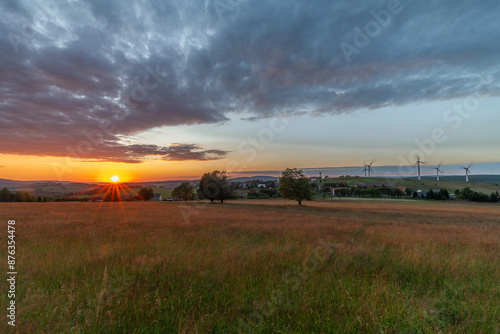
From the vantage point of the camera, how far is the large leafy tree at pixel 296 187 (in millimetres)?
51000

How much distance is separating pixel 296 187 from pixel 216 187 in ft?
68.9

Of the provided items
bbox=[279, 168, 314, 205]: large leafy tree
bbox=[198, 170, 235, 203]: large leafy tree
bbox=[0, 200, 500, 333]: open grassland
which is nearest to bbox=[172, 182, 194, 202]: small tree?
bbox=[198, 170, 235, 203]: large leafy tree

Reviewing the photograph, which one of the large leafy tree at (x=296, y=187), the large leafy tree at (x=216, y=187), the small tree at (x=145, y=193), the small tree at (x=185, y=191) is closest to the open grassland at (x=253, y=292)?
the large leafy tree at (x=296, y=187)

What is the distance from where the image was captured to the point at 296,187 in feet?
168

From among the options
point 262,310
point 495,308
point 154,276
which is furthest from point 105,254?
point 495,308

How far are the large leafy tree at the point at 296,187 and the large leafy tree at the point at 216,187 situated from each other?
1464 centimetres

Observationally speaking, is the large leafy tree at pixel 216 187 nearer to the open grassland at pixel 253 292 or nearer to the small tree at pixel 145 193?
the small tree at pixel 145 193

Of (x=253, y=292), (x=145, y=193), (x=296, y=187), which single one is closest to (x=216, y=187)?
(x=296, y=187)

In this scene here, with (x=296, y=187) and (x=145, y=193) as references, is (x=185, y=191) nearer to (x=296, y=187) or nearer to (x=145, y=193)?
(x=145, y=193)

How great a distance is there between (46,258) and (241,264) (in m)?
4.79

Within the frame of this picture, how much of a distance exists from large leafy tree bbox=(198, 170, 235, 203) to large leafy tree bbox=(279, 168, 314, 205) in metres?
14.6

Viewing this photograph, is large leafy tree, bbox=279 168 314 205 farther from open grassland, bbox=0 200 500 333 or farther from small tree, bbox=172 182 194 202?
open grassland, bbox=0 200 500 333

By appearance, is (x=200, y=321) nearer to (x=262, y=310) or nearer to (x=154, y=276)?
(x=262, y=310)

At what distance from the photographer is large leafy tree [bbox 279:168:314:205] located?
167 ft
